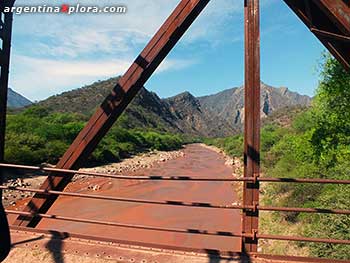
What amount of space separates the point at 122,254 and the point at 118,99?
166cm

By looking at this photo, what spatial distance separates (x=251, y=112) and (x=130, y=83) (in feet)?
4.31

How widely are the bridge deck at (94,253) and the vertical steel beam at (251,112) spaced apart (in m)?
0.36

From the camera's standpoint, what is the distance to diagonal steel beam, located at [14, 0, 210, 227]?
3.33 metres

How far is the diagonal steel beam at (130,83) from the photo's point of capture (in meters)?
3.33

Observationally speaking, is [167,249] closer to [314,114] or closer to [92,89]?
[314,114]

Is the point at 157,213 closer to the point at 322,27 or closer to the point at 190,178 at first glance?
the point at 190,178

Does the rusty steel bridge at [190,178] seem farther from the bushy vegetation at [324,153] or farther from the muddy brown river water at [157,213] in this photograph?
the muddy brown river water at [157,213]

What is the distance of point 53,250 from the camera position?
11.6ft

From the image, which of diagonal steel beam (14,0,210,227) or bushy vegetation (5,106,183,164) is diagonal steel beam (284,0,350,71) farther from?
bushy vegetation (5,106,183,164)

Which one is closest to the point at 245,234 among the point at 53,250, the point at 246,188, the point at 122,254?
the point at 246,188

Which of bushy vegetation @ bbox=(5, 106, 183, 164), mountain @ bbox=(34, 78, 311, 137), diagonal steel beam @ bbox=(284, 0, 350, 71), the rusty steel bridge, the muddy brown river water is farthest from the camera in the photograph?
mountain @ bbox=(34, 78, 311, 137)

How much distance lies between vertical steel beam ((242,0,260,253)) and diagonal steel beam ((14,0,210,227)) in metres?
0.53

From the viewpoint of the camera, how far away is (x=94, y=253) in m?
3.46

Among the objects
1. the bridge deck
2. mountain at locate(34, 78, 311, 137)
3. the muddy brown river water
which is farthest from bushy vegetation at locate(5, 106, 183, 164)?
mountain at locate(34, 78, 311, 137)
